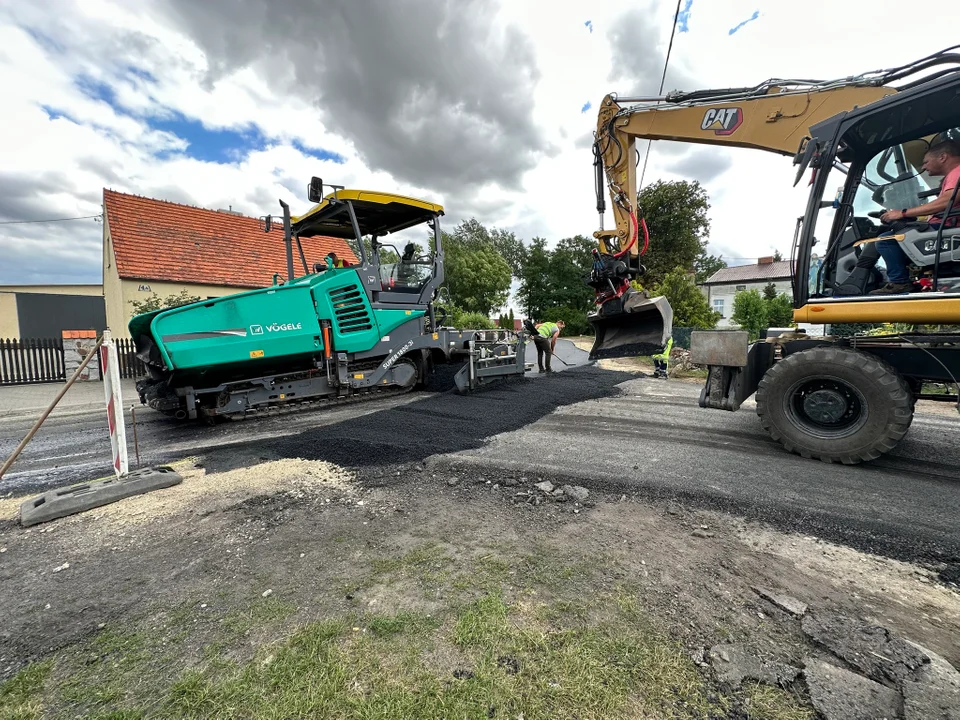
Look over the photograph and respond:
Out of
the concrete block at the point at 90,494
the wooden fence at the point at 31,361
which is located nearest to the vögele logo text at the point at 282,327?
the concrete block at the point at 90,494

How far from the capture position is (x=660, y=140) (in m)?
6.78

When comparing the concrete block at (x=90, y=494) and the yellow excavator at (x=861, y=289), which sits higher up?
the yellow excavator at (x=861, y=289)

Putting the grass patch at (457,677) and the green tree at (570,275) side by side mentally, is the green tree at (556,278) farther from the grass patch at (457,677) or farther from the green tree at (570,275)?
the grass patch at (457,677)

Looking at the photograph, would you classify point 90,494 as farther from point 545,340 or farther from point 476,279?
point 476,279

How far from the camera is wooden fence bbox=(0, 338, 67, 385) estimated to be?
398 inches

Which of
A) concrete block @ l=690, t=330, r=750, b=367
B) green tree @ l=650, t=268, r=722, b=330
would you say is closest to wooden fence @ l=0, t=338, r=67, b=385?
concrete block @ l=690, t=330, r=750, b=367

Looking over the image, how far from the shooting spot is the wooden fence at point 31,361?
Result: 1010 centimetres

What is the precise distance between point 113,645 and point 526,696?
175 cm

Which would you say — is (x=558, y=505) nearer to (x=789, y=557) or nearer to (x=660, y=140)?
(x=789, y=557)

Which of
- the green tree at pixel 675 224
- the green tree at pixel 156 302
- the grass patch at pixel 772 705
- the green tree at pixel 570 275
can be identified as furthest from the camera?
the green tree at pixel 570 275

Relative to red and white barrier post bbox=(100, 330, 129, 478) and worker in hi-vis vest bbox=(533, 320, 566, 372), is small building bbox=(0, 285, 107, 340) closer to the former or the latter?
worker in hi-vis vest bbox=(533, 320, 566, 372)

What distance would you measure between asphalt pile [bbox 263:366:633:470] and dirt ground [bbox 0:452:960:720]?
3.29 ft

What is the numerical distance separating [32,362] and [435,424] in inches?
456

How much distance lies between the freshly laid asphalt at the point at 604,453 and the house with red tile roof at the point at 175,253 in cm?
809
